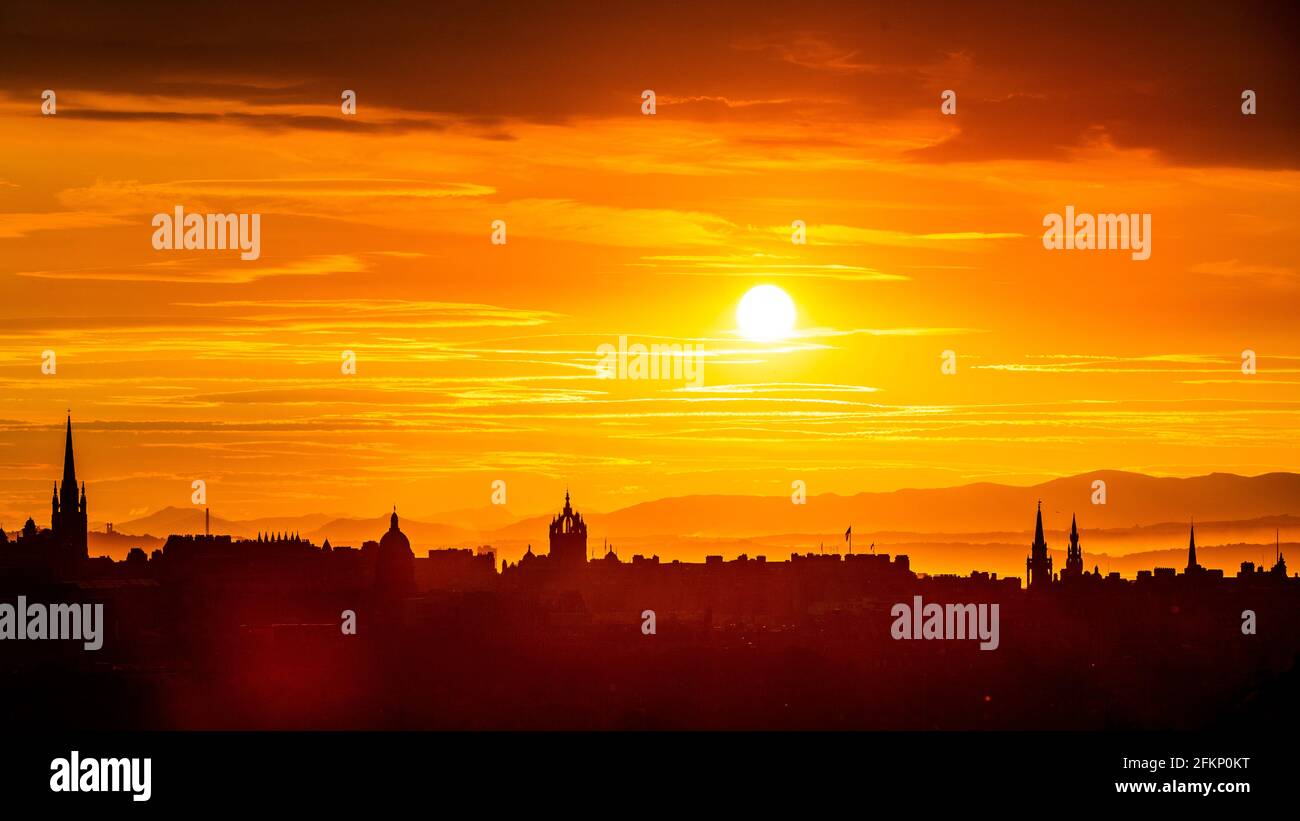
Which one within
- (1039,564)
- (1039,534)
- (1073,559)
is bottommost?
(1039,564)

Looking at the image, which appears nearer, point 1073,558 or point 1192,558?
point 1073,558

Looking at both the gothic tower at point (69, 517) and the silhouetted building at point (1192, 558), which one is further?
the silhouetted building at point (1192, 558)

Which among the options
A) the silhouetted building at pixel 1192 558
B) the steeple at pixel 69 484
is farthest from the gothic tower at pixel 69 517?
the silhouetted building at pixel 1192 558

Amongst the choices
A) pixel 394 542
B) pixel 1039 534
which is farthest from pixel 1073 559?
pixel 394 542

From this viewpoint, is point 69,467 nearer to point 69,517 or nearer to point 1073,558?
point 69,517

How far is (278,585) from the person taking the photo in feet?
449

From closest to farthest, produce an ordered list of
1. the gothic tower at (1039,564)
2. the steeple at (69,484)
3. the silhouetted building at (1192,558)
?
the steeple at (69,484) → the gothic tower at (1039,564) → the silhouetted building at (1192,558)

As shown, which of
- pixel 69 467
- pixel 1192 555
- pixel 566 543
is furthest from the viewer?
pixel 566 543

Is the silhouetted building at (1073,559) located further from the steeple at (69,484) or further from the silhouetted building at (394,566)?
the steeple at (69,484)

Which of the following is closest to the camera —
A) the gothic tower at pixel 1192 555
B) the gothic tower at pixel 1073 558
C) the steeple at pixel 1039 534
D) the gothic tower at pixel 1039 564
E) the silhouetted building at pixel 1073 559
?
the gothic tower at pixel 1039 564

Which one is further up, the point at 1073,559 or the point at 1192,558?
the point at 1073,559

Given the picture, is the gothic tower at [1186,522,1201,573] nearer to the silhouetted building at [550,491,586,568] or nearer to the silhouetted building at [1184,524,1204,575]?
the silhouetted building at [1184,524,1204,575]

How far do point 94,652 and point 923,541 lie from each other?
93.5 metres
